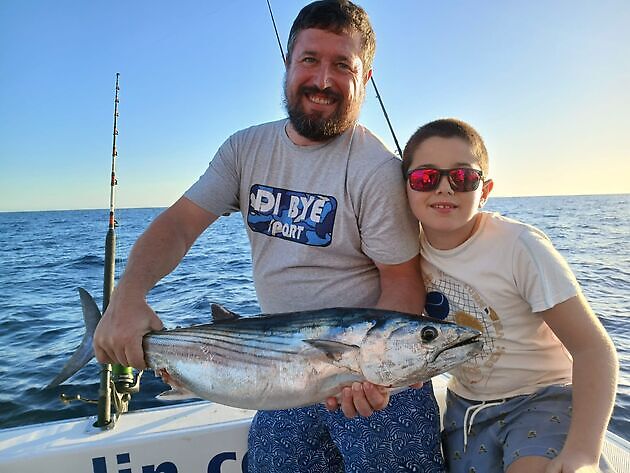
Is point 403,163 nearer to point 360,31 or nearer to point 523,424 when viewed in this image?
point 360,31

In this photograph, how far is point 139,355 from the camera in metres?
2.29

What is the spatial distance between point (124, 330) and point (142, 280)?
29cm

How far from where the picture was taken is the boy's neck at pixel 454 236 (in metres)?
2.47

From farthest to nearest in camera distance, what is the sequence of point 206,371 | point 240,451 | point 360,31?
point 240,451, point 360,31, point 206,371

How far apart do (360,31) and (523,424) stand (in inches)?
82.7

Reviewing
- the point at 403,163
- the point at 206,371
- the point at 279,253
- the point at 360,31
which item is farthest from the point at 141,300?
the point at 360,31

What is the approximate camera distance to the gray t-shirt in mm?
2426

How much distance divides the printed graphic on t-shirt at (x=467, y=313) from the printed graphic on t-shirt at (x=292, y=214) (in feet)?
2.05

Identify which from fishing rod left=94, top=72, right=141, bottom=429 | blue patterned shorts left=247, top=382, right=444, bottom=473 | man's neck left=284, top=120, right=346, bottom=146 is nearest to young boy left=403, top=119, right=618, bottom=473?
blue patterned shorts left=247, top=382, right=444, bottom=473

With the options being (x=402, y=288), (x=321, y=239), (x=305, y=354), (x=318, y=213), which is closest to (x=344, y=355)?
(x=305, y=354)

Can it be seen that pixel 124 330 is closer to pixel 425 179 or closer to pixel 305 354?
pixel 305 354

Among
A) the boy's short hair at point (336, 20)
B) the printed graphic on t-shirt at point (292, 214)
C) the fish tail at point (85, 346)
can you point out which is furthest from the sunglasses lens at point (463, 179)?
the fish tail at point (85, 346)

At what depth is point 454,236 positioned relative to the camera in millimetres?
2475

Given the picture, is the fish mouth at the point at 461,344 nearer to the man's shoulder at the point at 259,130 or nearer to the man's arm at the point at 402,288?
the man's arm at the point at 402,288
